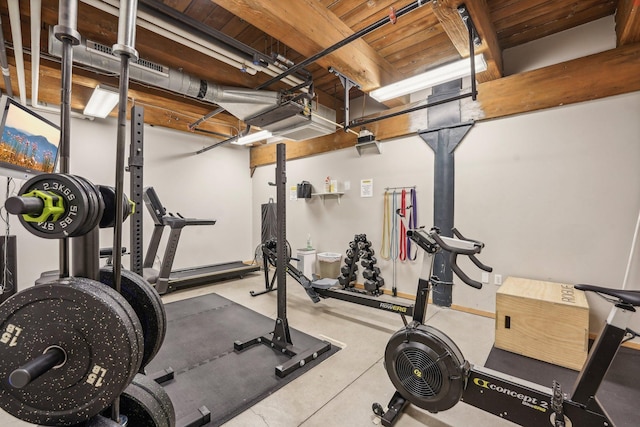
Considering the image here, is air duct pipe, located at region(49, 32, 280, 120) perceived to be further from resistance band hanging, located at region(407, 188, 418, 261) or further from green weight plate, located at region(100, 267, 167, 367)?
green weight plate, located at region(100, 267, 167, 367)

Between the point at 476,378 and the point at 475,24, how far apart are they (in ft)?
9.45

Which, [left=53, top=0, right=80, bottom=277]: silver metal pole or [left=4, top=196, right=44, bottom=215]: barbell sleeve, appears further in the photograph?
[left=53, top=0, right=80, bottom=277]: silver metal pole

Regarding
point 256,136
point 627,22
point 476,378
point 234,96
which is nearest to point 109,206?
point 476,378

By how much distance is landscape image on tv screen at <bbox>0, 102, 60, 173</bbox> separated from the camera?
2.17 m

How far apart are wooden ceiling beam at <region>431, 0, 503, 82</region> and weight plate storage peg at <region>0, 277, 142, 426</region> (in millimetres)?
2911

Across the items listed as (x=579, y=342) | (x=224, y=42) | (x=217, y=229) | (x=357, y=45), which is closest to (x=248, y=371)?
(x=579, y=342)

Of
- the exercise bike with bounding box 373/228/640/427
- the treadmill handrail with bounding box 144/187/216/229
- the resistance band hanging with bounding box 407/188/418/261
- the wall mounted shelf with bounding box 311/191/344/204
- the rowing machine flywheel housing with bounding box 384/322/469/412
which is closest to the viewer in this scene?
the exercise bike with bounding box 373/228/640/427

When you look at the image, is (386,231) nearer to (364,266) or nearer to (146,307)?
(364,266)

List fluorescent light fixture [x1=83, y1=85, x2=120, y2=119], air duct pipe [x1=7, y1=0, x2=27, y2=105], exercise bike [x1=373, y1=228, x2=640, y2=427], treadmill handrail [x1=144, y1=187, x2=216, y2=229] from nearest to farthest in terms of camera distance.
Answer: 1. exercise bike [x1=373, y1=228, x2=640, y2=427]
2. air duct pipe [x1=7, y1=0, x2=27, y2=105]
3. treadmill handrail [x1=144, y1=187, x2=216, y2=229]
4. fluorescent light fixture [x1=83, y1=85, x2=120, y2=119]

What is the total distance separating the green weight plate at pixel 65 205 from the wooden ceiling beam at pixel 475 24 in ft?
8.96

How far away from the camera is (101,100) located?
3.70 metres

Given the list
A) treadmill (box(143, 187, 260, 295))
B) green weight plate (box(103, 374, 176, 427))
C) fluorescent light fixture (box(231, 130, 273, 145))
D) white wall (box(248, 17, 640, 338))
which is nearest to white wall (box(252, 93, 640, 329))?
white wall (box(248, 17, 640, 338))

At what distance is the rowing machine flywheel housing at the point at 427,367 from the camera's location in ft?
5.60

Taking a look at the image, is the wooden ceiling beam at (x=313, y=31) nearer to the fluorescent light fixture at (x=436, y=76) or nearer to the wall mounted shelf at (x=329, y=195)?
the fluorescent light fixture at (x=436, y=76)
